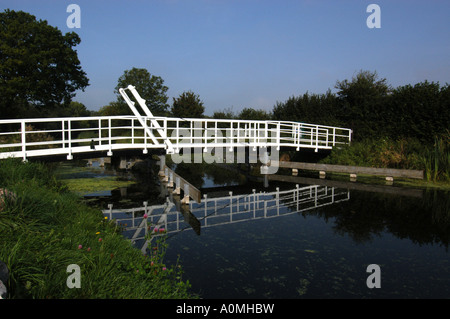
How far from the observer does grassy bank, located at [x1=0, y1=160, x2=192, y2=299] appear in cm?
403

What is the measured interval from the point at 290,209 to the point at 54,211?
7.39 m

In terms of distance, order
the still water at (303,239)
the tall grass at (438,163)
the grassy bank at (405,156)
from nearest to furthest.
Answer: the still water at (303,239)
the tall grass at (438,163)
the grassy bank at (405,156)

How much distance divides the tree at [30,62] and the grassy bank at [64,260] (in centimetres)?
3111

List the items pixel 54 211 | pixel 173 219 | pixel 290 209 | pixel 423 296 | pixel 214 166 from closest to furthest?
pixel 423 296, pixel 54 211, pixel 173 219, pixel 290 209, pixel 214 166

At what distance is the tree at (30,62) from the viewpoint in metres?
32.1

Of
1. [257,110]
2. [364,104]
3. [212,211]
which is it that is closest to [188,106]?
[257,110]

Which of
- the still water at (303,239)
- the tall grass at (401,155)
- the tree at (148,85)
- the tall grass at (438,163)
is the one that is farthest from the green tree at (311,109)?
the tree at (148,85)

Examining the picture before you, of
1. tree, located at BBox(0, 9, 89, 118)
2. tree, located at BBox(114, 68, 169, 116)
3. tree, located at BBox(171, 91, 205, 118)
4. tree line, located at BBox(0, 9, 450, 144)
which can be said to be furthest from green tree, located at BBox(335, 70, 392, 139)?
tree, located at BBox(114, 68, 169, 116)

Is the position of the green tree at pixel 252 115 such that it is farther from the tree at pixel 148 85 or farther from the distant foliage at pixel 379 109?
the tree at pixel 148 85

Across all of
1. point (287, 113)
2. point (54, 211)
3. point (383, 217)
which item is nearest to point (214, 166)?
point (287, 113)

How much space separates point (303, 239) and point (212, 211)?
11.9ft

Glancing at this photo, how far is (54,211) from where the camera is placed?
6.64m

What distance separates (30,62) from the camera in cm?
3284

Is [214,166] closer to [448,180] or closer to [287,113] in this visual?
[287,113]
